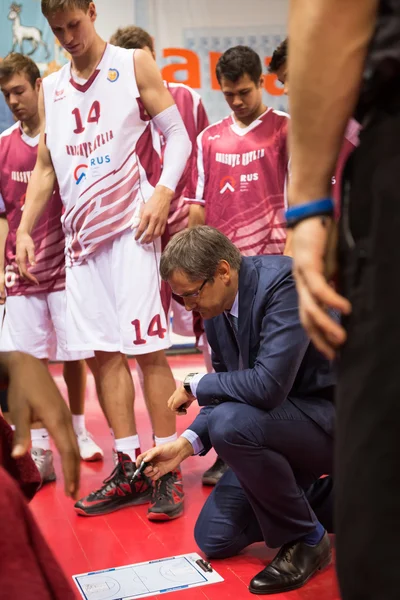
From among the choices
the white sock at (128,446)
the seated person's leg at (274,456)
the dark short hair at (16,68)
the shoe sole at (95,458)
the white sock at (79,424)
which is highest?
the dark short hair at (16,68)

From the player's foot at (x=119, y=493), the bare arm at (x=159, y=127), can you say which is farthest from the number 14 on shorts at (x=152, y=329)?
the player's foot at (x=119, y=493)

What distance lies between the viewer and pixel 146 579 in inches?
88.4

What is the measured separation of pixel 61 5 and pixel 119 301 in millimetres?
1100

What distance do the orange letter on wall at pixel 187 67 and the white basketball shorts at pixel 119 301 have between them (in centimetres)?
425

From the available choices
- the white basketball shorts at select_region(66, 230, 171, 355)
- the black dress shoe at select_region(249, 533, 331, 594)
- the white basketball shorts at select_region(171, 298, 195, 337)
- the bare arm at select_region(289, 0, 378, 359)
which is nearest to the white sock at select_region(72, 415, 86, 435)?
the white basketball shorts at select_region(171, 298, 195, 337)

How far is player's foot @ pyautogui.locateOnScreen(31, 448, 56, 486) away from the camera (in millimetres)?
3242

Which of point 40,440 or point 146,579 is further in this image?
point 40,440

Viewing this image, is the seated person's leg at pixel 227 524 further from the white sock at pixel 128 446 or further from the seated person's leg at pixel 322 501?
the white sock at pixel 128 446

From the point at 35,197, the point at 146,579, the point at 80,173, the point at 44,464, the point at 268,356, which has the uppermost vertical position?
the point at 80,173

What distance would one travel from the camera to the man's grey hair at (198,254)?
230 cm

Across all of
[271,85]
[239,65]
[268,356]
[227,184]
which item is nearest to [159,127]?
[227,184]

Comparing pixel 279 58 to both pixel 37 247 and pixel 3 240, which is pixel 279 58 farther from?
pixel 3 240

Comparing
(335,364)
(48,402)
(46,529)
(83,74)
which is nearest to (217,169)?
(83,74)

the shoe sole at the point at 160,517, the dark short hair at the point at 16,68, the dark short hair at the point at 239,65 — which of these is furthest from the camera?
the dark short hair at the point at 16,68
